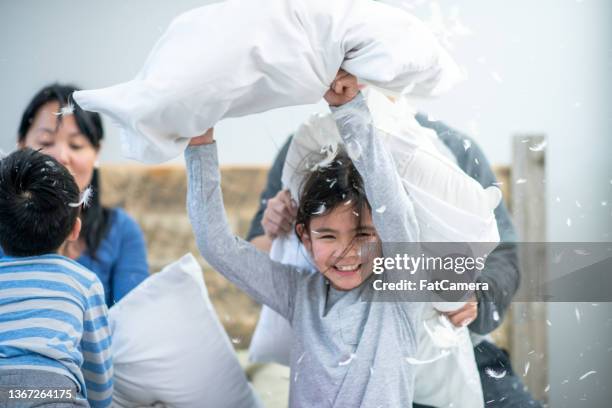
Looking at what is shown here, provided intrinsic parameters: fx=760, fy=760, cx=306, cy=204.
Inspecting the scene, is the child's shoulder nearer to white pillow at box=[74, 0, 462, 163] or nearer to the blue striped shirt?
the blue striped shirt

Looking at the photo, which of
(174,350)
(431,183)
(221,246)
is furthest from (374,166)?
(174,350)

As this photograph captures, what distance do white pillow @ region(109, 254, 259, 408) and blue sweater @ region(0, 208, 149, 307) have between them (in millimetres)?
178

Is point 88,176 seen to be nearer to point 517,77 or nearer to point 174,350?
point 174,350

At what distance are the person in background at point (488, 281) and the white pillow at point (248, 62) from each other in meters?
0.25

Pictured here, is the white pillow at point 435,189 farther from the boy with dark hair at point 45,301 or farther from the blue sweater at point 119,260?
the blue sweater at point 119,260

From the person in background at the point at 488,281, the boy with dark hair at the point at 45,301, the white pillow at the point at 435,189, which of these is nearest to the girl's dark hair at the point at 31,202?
the boy with dark hair at the point at 45,301

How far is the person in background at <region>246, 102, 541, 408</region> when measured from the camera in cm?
103

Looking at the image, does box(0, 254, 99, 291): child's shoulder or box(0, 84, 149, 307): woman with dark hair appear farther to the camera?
box(0, 84, 149, 307): woman with dark hair

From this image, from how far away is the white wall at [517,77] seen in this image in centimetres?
107

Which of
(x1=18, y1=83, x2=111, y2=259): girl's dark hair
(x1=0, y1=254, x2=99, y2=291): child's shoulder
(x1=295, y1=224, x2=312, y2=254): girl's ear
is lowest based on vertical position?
(x1=295, y1=224, x2=312, y2=254): girl's ear

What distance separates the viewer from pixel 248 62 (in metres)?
0.85

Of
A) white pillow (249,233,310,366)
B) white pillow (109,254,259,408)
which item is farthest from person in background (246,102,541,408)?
white pillow (109,254,259,408)

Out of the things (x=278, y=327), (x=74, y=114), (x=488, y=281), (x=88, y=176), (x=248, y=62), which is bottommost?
(x=278, y=327)

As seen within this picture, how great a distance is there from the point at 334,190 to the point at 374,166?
12 centimetres
